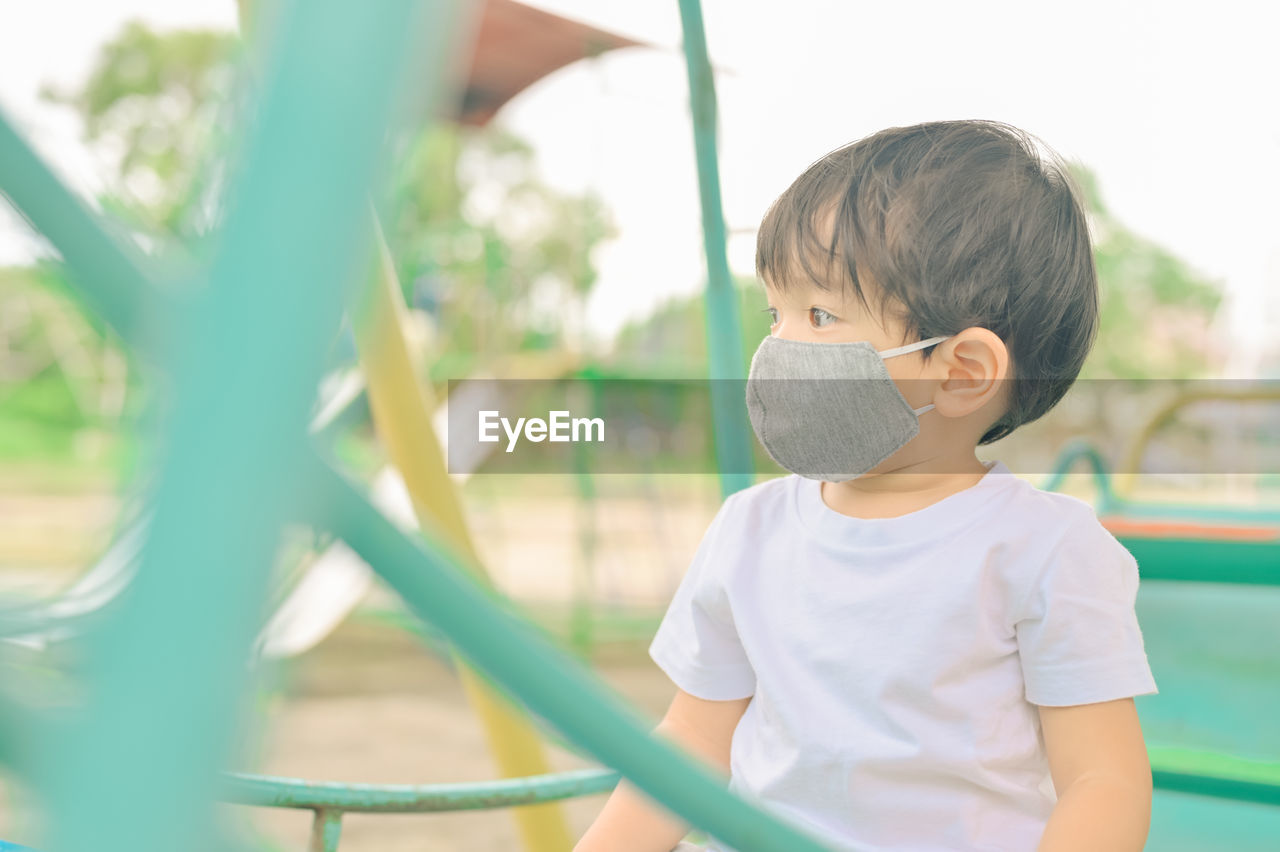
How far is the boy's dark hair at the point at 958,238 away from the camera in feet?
1.77

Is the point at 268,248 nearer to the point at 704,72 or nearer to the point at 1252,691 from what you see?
the point at 704,72

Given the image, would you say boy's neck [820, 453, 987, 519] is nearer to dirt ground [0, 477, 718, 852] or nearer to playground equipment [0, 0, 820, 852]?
dirt ground [0, 477, 718, 852]

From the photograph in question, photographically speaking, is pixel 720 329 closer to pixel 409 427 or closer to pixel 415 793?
pixel 409 427

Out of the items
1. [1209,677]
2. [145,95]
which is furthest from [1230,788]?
[145,95]

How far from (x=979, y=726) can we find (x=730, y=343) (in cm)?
44

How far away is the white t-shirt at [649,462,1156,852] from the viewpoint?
50cm

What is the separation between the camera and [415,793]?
66cm

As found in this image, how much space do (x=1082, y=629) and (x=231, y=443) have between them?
429mm

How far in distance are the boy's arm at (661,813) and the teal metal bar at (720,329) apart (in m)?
0.30

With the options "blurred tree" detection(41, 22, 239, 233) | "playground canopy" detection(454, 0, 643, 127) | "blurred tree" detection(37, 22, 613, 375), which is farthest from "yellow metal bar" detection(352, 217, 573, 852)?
"blurred tree" detection(41, 22, 239, 233)

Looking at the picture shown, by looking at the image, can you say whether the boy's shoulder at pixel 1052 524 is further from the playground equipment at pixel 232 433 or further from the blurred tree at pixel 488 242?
the playground equipment at pixel 232 433

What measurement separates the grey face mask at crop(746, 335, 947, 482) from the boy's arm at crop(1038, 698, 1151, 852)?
15 cm

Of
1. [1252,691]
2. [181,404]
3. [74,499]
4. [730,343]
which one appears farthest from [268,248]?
[74,499]

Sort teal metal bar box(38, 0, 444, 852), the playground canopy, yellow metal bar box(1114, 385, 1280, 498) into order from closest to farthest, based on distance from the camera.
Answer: teal metal bar box(38, 0, 444, 852), yellow metal bar box(1114, 385, 1280, 498), the playground canopy
